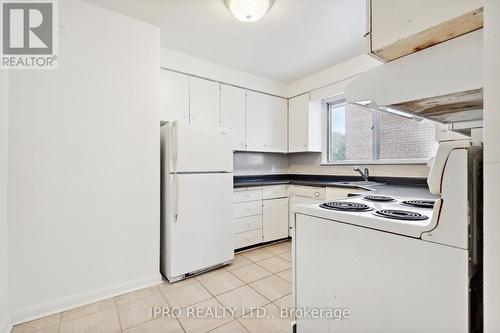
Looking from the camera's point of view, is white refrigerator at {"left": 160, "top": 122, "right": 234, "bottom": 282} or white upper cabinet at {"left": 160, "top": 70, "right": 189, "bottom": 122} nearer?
white refrigerator at {"left": 160, "top": 122, "right": 234, "bottom": 282}

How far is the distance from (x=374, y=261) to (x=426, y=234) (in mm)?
222

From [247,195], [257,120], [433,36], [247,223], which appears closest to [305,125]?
[257,120]

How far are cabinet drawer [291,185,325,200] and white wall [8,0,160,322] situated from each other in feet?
6.20

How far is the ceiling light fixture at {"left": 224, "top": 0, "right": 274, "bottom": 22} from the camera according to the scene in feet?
5.74

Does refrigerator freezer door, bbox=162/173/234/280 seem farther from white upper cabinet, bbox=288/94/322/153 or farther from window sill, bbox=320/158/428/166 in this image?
window sill, bbox=320/158/428/166

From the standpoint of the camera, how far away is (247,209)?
2979 millimetres

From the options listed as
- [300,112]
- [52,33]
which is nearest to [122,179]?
[52,33]

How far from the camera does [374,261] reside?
90cm

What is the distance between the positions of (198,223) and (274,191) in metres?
1.30

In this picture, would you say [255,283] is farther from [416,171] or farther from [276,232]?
[416,171]

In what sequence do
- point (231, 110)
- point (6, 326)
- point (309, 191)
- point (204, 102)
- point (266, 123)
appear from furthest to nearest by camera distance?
point (266, 123) < point (231, 110) < point (309, 191) < point (204, 102) < point (6, 326)

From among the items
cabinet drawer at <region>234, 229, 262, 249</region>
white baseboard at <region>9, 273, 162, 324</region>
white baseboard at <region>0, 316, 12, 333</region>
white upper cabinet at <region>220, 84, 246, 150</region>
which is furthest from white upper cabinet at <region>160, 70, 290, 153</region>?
white baseboard at <region>0, 316, 12, 333</region>

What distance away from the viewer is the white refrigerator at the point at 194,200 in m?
2.18

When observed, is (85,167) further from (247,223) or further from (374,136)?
(374,136)
